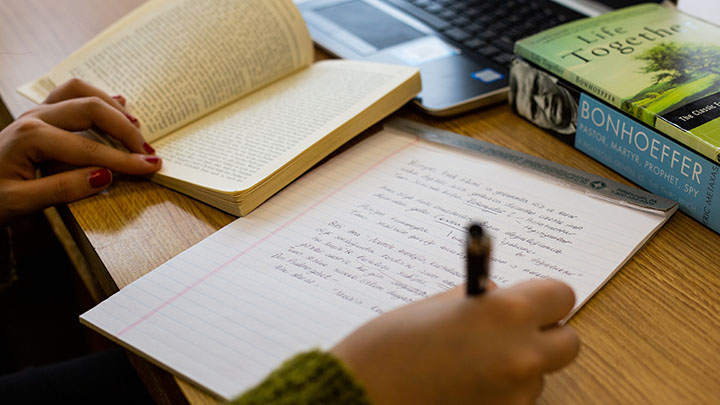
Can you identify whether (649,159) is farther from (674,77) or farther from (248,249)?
(248,249)

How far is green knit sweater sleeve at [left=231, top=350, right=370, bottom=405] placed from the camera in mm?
355

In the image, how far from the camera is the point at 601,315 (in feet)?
1.46

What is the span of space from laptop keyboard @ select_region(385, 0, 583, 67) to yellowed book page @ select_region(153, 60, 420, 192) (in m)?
0.16

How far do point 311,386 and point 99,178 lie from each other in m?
0.38

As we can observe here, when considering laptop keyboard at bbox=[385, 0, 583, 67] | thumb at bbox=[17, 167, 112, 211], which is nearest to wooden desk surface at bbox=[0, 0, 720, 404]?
thumb at bbox=[17, 167, 112, 211]

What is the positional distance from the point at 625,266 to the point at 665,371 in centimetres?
11

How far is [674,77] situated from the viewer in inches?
22.4

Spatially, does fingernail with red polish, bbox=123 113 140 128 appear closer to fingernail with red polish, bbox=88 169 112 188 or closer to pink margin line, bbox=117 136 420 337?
fingernail with red polish, bbox=88 169 112 188

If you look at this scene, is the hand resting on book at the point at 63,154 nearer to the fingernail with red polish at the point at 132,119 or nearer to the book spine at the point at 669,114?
the fingernail with red polish at the point at 132,119

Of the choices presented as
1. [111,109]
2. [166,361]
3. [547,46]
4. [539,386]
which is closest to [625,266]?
[539,386]

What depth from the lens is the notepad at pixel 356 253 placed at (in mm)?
441

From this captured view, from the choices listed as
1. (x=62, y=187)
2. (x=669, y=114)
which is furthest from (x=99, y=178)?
(x=669, y=114)

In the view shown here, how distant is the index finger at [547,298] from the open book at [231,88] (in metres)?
0.29

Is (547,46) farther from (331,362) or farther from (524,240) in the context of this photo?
(331,362)
